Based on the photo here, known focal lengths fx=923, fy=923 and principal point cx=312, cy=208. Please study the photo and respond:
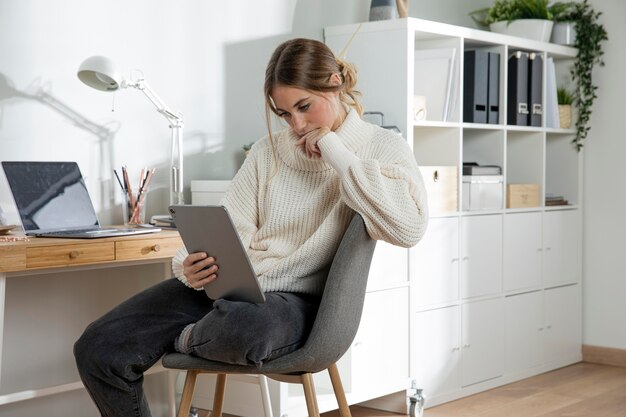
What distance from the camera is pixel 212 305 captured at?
217cm

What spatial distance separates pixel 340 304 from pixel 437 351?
5.48 ft

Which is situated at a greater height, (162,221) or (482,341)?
(162,221)

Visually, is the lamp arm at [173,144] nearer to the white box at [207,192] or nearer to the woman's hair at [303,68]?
the white box at [207,192]

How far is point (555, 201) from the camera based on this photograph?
4.27 metres

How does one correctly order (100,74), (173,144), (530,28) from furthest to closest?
(530,28) < (173,144) < (100,74)

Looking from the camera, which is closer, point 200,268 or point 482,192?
point 200,268

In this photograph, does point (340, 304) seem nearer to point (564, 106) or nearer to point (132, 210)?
point (132, 210)

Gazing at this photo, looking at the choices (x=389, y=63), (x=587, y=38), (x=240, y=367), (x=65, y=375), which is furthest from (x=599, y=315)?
(x=240, y=367)

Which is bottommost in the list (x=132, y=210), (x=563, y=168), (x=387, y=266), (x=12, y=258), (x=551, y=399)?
(x=551, y=399)

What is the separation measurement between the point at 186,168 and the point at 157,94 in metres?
0.31

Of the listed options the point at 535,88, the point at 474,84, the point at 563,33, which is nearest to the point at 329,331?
the point at 474,84

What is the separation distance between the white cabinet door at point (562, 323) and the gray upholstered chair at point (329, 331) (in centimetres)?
233

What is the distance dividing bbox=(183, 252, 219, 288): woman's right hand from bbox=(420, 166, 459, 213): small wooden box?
5.20 feet

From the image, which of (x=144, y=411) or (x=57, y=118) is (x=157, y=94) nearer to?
(x=57, y=118)
